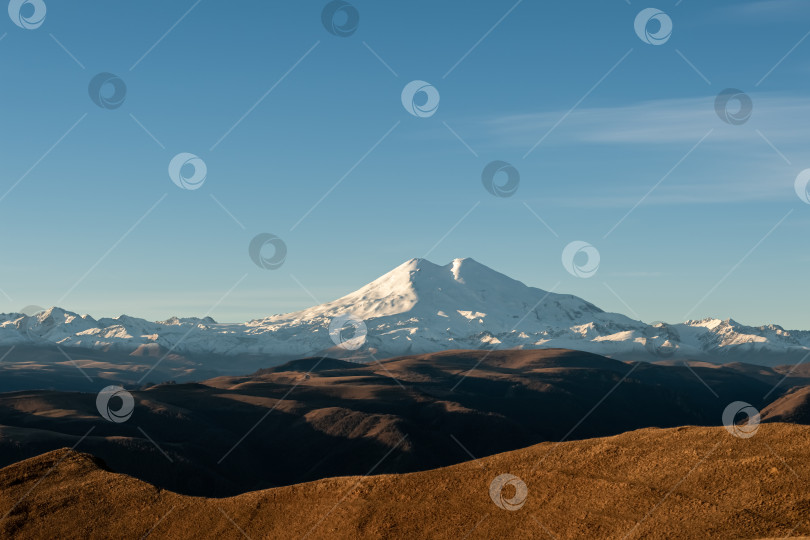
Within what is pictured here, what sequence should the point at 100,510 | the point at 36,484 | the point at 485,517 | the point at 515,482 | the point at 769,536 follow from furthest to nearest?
the point at 36,484 < the point at 100,510 < the point at 515,482 < the point at 485,517 < the point at 769,536

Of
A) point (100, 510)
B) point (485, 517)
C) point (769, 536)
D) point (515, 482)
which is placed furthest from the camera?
point (100, 510)

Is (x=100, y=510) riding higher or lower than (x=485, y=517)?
higher

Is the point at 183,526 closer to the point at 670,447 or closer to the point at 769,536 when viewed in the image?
the point at 670,447

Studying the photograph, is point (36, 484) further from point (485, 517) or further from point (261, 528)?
point (485, 517)

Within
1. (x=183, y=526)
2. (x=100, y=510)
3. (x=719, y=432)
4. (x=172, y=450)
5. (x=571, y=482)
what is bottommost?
(x=719, y=432)

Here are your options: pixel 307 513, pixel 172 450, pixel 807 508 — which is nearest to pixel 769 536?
pixel 807 508

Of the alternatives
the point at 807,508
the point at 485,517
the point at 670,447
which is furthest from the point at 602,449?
the point at 807,508

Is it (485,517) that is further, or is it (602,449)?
(602,449)
